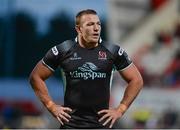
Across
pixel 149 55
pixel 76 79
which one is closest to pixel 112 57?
pixel 76 79

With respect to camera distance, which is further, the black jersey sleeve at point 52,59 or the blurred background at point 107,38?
the blurred background at point 107,38

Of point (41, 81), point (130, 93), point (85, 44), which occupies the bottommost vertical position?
point (130, 93)

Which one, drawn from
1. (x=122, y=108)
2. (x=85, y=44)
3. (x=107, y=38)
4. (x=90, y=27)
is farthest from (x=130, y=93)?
(x=107, y=38)

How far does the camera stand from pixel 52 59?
914cm

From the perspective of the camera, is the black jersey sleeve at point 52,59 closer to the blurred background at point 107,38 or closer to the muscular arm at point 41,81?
the muscular arm at point 41,81

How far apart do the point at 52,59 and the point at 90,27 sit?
0.57 meters

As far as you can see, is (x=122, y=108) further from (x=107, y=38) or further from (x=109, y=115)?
(x=107, y=38)

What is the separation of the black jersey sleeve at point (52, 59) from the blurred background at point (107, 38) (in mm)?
15165

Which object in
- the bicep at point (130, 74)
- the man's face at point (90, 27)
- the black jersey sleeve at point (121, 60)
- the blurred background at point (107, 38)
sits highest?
the man's face at point (90, 27)

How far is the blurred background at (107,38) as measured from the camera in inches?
1002

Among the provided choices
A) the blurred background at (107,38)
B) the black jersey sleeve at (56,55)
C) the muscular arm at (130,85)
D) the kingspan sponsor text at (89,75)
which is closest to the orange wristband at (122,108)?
the muscular arm at (130,85)

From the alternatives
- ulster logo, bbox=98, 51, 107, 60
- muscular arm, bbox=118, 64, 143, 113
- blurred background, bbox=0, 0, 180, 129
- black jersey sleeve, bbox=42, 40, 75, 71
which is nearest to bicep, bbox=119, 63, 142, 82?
muscular arm, bbox=118, 64, 143, 113

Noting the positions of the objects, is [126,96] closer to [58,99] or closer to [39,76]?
[39,76]

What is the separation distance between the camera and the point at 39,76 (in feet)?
30.2
